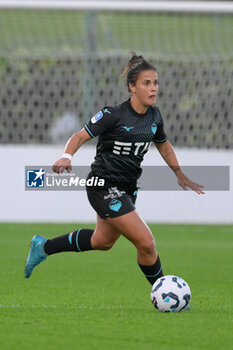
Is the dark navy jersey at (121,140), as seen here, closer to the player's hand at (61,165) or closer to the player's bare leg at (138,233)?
the player's bare leg at (138,233)

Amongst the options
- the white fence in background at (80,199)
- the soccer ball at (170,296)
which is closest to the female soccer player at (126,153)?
the soccer ball at (170,296)

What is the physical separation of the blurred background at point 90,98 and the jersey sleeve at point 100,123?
911 cm

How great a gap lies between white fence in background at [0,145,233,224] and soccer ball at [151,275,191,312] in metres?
9.33

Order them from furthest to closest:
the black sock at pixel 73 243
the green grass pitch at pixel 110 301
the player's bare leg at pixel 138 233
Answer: the black sock at pixel 73 243 → the player's bare leg at pixel 138 233 → the green grass pitch at pixel 110 301

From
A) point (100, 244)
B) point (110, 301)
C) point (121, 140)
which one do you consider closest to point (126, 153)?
point (121, 140)

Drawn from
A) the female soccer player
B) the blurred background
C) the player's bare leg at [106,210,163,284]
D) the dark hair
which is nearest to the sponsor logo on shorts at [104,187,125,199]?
the female soccer player

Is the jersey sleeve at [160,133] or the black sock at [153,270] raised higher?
the jersey sleeve at [160,133]

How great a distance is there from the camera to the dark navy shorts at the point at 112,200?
7.29 m

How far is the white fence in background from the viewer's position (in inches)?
651

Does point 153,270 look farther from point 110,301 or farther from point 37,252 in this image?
point 37,252

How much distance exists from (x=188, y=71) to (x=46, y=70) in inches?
112

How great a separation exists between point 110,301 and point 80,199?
8.93 metres

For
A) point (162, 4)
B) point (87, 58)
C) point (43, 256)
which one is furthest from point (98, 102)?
point (43, 256)

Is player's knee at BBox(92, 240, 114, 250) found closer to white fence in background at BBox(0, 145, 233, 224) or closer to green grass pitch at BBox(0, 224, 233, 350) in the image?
green grass pitch at BBox(0, 224, 233, 350)
